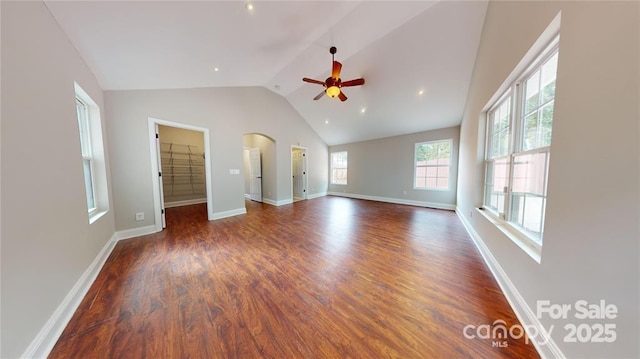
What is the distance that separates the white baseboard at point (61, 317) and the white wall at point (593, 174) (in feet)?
9.59

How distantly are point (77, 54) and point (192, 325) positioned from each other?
9.87 feet

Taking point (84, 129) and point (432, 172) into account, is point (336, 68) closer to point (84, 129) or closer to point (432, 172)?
point (84, 129)

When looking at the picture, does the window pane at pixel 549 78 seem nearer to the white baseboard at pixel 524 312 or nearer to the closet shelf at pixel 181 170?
the white baseboard at pixel 524 312

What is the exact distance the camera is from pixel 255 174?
6422 millimetres

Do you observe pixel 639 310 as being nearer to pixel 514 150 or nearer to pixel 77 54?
pixel 514 150

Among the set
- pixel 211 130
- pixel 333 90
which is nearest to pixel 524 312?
pixel 333 90

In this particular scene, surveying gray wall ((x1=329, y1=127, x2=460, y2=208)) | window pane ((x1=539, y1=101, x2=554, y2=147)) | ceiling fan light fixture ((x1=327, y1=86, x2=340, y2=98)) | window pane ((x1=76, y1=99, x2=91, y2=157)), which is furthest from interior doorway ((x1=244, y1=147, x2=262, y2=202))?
window pane ((x1=539, y1=101, x2=554, y2=147))


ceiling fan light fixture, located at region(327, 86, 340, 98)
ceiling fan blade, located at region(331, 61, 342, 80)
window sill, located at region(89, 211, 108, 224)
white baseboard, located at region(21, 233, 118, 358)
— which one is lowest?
white baseboard, located at region(21, 233, 118, 358)

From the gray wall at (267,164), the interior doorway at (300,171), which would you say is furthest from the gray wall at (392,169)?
the gray wall at (267,164)

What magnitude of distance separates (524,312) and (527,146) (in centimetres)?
138

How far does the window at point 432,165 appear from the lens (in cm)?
529

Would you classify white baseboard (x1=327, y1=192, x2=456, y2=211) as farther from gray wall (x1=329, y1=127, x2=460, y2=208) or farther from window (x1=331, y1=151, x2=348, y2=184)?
window (x1=331, y1=151, x2=348, y2=184)

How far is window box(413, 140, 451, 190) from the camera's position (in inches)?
208

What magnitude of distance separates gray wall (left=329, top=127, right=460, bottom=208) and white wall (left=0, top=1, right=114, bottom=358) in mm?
6392
